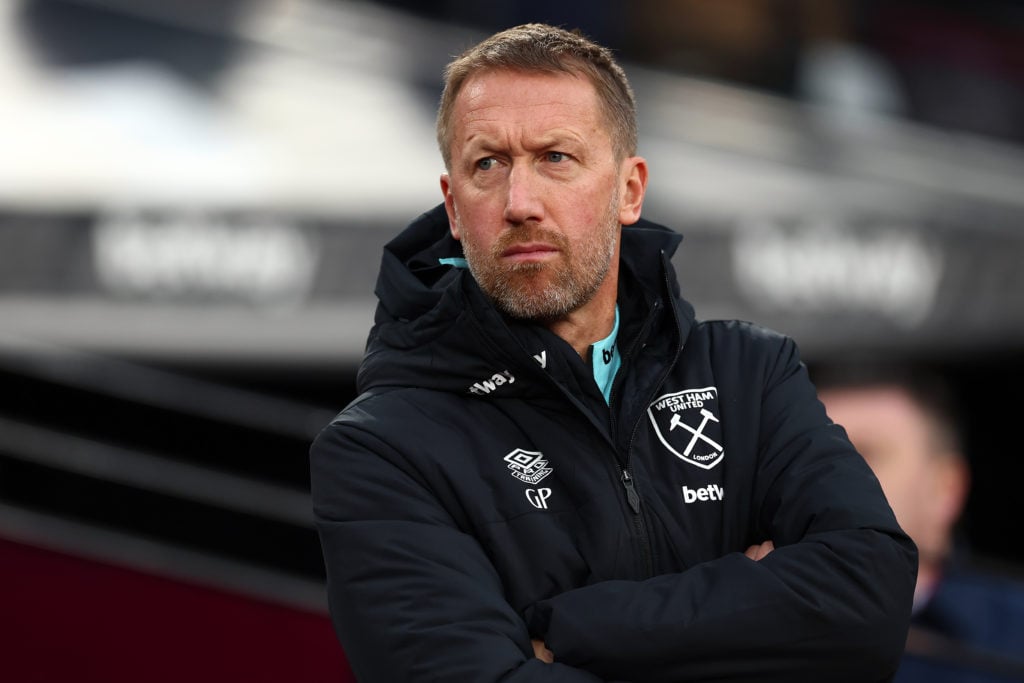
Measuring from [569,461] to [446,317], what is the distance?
0.25 metres

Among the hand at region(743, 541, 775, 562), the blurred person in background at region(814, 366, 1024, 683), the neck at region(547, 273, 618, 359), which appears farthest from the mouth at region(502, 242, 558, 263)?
the blurred person in background at region(814, 366, 1024, 683)

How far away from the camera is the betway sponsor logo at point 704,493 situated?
6.06ft

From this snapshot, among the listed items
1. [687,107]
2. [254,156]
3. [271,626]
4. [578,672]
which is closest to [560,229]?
[578,672]

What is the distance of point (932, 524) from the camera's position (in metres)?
3.69

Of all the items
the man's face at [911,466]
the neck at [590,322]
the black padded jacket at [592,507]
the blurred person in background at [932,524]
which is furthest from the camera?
the man's face at [911,466]

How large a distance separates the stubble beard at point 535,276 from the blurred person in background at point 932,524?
70.1 inches

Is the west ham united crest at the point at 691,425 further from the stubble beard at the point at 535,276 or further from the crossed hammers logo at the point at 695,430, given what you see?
the stubble beard at the point at 535,276

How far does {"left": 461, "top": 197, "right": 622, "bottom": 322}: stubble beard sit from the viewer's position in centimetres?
184

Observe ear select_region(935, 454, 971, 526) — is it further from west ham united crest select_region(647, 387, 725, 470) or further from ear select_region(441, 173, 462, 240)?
ear select_region(441, 173, 462, 240)

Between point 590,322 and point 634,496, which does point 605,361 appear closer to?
point 590,322

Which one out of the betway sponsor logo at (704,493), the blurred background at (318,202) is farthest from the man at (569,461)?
the blurred background at (318,202)

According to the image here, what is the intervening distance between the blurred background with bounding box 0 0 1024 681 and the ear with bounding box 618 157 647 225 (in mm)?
3278

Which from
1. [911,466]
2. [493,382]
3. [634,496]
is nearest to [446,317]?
[493,382]

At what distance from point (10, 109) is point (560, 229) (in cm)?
456
